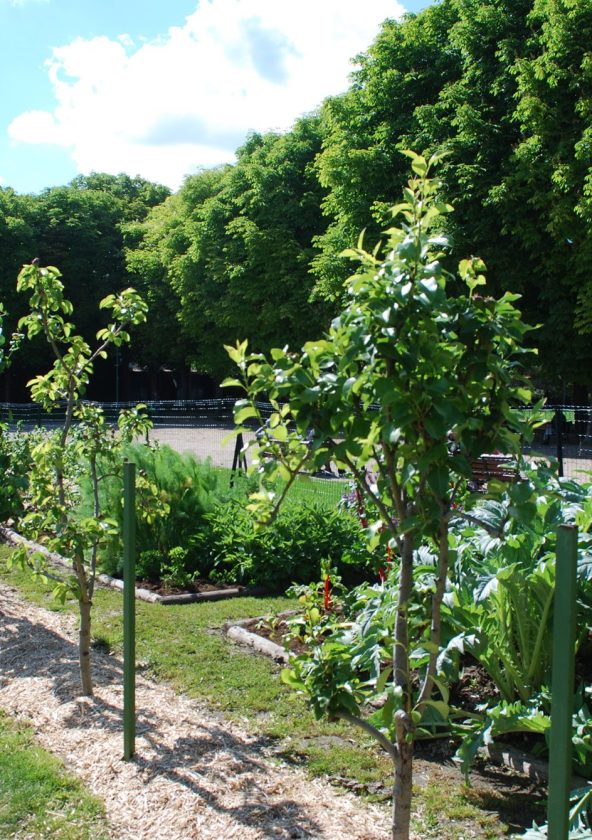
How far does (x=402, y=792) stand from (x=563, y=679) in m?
0.97

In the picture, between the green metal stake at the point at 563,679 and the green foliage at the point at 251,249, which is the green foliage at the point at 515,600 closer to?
the green metal stake at the point at 563,679

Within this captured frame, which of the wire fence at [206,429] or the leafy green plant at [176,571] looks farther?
the wire fence at [206,429]

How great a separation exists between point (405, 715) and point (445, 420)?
1071 millimetres

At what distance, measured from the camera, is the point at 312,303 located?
30953mm

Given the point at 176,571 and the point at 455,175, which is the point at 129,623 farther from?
the point at 455,175

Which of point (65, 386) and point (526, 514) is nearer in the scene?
point (526, 514)

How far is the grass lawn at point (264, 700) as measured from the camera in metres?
3.63

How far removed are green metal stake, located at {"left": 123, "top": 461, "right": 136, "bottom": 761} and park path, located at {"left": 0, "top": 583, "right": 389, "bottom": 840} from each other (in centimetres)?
17

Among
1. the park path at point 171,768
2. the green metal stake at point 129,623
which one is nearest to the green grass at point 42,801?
the park path at point 171,768

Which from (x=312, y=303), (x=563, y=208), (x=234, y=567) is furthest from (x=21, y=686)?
(x=312, y=303)

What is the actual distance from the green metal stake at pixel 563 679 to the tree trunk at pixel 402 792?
72cm

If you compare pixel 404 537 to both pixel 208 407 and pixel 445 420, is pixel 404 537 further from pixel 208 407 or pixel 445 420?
pixel 208 407

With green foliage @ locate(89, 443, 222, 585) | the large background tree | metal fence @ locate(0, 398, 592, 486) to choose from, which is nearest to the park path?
green foliage @ locate(89, 443, 222, 585)

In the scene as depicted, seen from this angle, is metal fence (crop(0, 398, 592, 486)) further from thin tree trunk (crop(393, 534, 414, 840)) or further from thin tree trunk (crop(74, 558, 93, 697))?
thin tree trunk (crop(393, 534, 414, 840))
